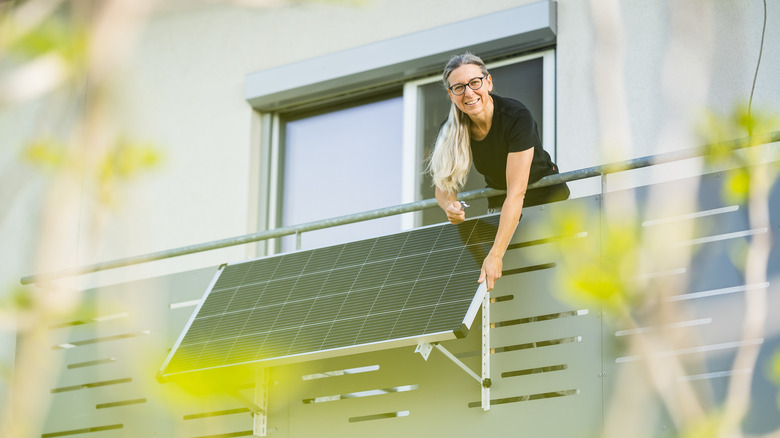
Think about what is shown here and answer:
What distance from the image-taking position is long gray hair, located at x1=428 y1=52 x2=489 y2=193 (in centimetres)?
554

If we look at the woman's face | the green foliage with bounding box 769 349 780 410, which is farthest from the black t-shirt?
the green foliage with bounding box 769 349 780 410

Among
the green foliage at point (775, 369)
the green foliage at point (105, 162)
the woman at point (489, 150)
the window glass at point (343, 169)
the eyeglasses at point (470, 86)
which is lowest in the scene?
the green foliage at point (775, 369)

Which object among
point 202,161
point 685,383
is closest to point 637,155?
point 685,383

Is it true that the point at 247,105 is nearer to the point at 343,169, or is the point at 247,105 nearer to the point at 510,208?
the point at 343,169

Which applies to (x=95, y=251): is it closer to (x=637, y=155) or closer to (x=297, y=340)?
(x=297, y=340)

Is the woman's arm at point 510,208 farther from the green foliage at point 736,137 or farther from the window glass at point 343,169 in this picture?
the window glass at point 343,169

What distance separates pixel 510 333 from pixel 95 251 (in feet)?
13.3

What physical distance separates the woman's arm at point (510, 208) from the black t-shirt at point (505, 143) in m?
0.06

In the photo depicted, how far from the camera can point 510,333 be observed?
5.66 m

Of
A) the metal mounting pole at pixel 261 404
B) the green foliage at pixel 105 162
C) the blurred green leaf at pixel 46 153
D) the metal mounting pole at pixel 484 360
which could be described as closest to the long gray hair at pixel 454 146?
the metal mounting pole at pixel 484 360

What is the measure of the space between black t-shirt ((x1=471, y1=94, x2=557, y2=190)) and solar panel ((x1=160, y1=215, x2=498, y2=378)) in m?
0.24

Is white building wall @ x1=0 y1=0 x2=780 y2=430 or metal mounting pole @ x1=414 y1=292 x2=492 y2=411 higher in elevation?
white building wall @ x1=0 y1=0 x2=780 y2=430

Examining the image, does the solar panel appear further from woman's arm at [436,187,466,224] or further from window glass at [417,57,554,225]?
window glass at [417,57,554,225]

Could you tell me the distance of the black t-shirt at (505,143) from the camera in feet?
17.8
